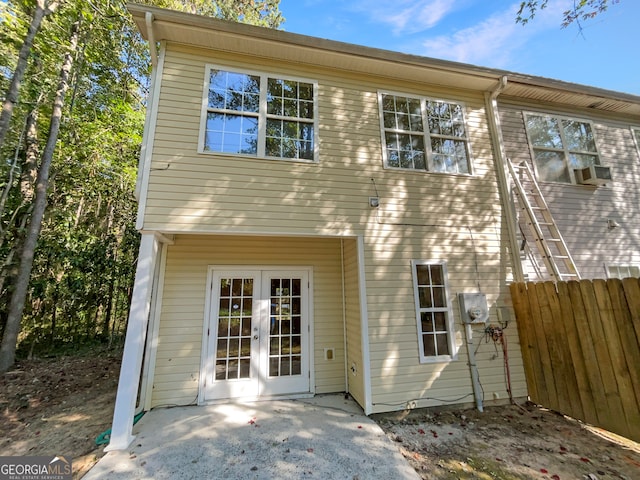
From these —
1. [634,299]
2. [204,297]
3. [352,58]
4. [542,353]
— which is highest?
[352,58]

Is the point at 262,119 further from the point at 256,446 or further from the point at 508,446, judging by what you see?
the point at 508,446

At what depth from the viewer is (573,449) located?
3307 mm

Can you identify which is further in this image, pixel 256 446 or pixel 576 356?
pixel 576 356

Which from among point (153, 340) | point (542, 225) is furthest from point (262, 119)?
point (542, 225)

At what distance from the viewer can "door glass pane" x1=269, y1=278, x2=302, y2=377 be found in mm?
4898

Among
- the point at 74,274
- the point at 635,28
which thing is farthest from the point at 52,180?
the point at 635,28

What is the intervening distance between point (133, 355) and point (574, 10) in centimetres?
931

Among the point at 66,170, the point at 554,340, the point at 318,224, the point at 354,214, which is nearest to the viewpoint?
the point at 554,340

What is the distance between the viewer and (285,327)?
5.03 metres

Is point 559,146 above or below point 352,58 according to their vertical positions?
below

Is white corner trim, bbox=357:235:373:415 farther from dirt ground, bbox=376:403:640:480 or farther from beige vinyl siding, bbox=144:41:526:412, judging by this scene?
dirt ground, bbox=376:403:640:480

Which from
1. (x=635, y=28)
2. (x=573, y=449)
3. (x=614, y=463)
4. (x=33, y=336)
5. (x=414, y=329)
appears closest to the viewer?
(x=614, y=463)

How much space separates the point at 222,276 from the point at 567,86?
8.17 m

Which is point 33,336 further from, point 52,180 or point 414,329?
point 414,329
